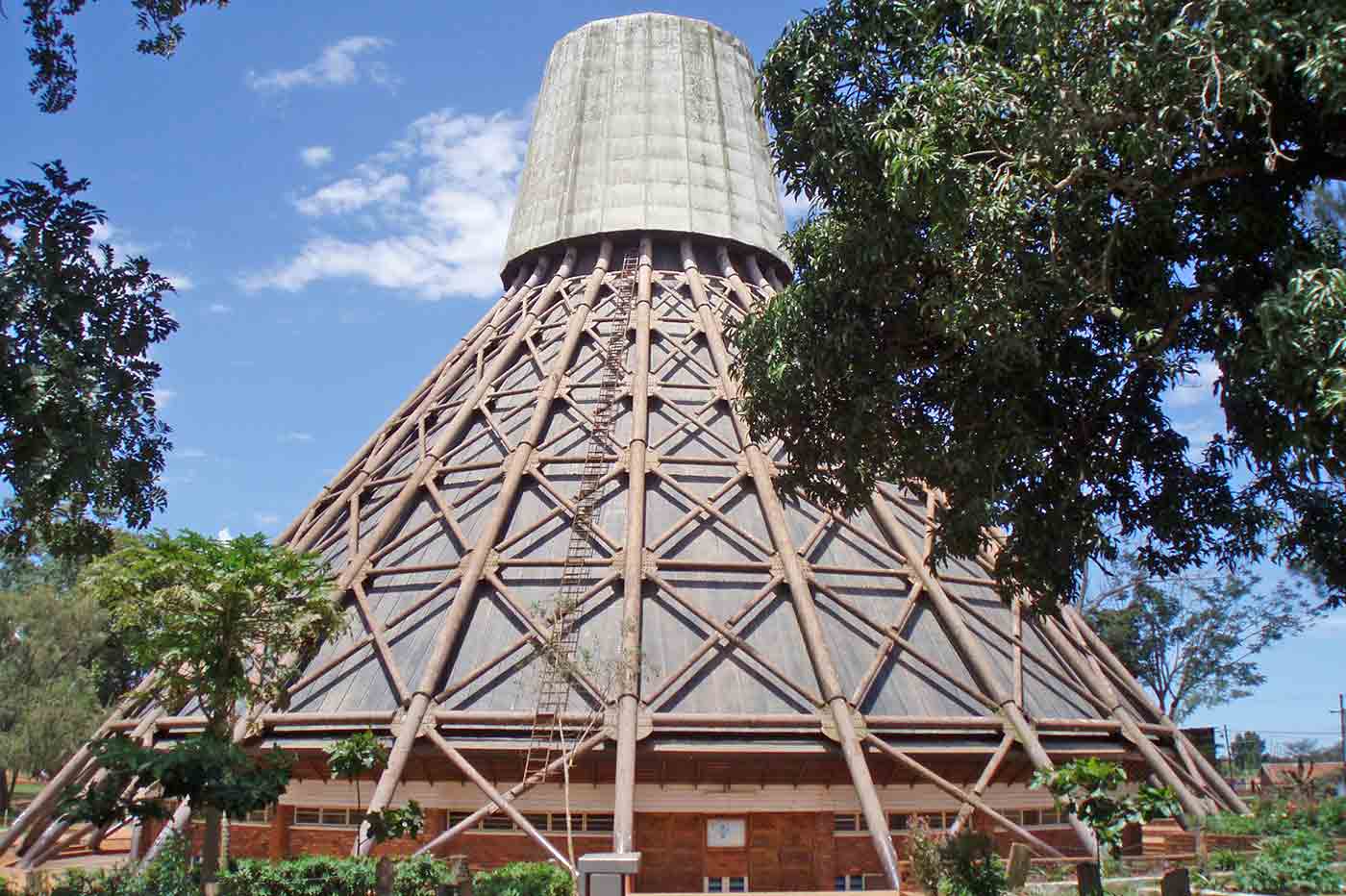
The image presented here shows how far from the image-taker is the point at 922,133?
446 inches

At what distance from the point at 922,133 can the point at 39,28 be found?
10950mm

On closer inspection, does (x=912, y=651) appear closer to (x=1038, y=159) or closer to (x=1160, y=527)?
(x=1160, y=527)

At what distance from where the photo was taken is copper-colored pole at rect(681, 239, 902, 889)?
17.6 meters

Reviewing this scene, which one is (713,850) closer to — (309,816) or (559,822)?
(559,822)

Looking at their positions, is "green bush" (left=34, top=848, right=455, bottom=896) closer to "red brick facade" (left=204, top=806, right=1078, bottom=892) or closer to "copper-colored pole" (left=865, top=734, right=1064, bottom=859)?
"red brick facade" (left=204, top=806, right=1078, bottom=892)

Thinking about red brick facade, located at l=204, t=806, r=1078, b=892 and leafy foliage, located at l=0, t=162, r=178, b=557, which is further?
red brick facade, located at l=204, t=806, r=1078, b=892

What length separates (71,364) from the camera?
1220 centimetres

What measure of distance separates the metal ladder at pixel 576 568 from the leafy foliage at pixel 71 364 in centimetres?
776

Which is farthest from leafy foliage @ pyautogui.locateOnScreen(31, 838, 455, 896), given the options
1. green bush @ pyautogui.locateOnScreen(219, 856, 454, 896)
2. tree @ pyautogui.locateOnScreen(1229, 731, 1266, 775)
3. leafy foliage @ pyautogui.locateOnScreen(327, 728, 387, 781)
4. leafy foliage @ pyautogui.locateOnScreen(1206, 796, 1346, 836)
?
tree @ pyautogui.locateOnScreen(1229, 731, 1266, 775)

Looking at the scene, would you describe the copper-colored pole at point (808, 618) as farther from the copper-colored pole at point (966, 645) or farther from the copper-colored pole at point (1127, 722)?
the copper-colored pole at point (1127, 722)

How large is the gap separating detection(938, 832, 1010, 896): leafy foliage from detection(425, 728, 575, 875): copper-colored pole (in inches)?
228

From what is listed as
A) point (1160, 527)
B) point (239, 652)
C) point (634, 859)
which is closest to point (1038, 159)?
point (1160, 527)

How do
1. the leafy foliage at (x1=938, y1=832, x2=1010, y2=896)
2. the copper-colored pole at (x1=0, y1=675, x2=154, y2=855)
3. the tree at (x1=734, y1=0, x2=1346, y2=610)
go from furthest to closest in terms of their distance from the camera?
the copper-colored pole at (x1=0, y1=675, x2=154, y2=855) < the leafy foliage at (x1=938, y1=832, x2=1010, y2=896) < the tree at (x1=734, y1=0, x2=1346, y2=610)

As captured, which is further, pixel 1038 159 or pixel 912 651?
pixel 912 651
